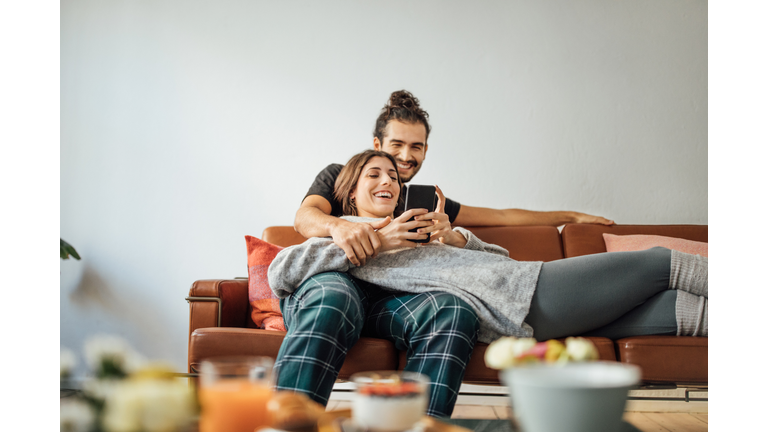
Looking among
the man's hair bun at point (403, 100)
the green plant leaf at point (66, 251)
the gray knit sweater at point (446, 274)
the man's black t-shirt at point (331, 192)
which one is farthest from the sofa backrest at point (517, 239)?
the green plant leaf at point (66, 251)

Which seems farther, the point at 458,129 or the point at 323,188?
the point at 458,129

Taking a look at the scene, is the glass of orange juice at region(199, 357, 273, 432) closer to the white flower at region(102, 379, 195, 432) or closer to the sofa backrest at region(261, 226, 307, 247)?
the white flower at region(102, 379, 195, 432)

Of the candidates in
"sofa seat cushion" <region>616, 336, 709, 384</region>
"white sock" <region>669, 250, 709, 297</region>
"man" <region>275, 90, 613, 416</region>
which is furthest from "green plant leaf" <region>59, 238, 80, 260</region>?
"white sock" <region>669, 250, 709, 297</region>

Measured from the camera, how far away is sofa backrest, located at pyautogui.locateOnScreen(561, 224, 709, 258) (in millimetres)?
1927

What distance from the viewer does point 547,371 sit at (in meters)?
0.54

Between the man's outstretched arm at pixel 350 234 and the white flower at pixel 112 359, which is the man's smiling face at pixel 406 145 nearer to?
the man's outstretched arm at pixel 350 234

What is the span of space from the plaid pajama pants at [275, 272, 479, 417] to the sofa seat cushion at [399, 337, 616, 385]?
13cm

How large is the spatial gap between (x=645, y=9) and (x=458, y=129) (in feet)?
3.47

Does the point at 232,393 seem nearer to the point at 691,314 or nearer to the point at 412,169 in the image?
the point at 691,314

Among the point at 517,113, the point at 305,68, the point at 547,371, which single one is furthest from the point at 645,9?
the point at 547,371

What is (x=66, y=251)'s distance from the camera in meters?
2.22

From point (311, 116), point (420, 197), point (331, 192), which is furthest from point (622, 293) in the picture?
point (311, 116)
